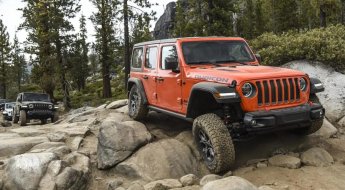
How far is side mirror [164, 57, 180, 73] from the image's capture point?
7.89m

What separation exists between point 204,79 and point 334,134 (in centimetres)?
365

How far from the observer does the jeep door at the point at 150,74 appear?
362 inches

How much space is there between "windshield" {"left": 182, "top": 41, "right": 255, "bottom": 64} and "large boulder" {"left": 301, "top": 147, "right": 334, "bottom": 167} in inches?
91.2

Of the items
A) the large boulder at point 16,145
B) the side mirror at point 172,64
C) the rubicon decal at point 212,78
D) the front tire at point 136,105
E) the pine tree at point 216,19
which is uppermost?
the pine tree at point 216,19

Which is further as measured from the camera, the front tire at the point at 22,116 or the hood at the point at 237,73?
the front tire at the point at 22,116

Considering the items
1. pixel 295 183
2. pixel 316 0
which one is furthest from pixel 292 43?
pixel 316 0

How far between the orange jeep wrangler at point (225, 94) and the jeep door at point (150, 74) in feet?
0.19

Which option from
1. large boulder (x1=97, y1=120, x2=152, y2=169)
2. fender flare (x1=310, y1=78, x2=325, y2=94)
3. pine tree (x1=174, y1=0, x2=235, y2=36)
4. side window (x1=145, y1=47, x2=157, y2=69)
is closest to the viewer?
fender flare (x1=310, y1=78, x2=325, y2=94)

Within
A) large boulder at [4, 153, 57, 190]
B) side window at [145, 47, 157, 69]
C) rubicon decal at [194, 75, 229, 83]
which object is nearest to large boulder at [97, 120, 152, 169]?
large boulder at [4, 153, 57, 190]

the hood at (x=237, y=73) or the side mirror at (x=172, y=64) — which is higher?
the side mirror at (x=172, y=64)

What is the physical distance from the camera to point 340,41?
11711 mm

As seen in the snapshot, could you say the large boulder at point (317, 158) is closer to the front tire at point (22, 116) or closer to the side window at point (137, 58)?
the side window at point (137, 58)

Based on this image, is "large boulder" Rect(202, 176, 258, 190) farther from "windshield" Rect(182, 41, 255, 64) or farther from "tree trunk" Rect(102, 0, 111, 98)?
"tree trunk" Rect(102, 0, 111, 98)

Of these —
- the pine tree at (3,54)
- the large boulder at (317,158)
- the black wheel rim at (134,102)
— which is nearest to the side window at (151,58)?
the black wheel rim at (134,102)
